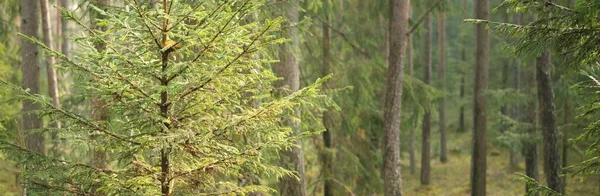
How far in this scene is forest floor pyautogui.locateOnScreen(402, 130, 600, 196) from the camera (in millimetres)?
19781

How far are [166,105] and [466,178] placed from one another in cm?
2005

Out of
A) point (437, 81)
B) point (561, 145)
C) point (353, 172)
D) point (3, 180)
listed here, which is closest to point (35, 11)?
point (3, 180)

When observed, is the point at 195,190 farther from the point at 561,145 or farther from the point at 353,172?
the point at 561,145

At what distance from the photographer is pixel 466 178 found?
2286 centimetres

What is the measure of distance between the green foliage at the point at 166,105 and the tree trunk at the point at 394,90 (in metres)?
5.09

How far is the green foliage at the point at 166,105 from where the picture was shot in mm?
4703

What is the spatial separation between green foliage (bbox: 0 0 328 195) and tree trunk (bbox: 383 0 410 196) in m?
5.09

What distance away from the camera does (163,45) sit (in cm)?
496

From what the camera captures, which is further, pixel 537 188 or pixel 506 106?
pixel 506 106

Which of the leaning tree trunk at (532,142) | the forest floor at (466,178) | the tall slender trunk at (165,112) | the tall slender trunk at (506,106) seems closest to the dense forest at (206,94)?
the tall slender trunk at (165,112)

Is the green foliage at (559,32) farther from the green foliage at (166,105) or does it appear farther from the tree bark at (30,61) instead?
the tree bark at (30,61)

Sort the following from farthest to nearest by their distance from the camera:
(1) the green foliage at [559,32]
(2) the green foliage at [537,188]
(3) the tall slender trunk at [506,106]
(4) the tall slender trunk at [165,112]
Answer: (3) the tall slender trunk at [506,106], (2) the green foliage at [537,188], (1) the green foliage at [559,32], (4) the tall slender trunk at [165,112]

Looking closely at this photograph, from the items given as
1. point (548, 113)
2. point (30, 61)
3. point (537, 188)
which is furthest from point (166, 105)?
point (548, 113)

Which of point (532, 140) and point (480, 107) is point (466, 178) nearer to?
point (532, 140)
